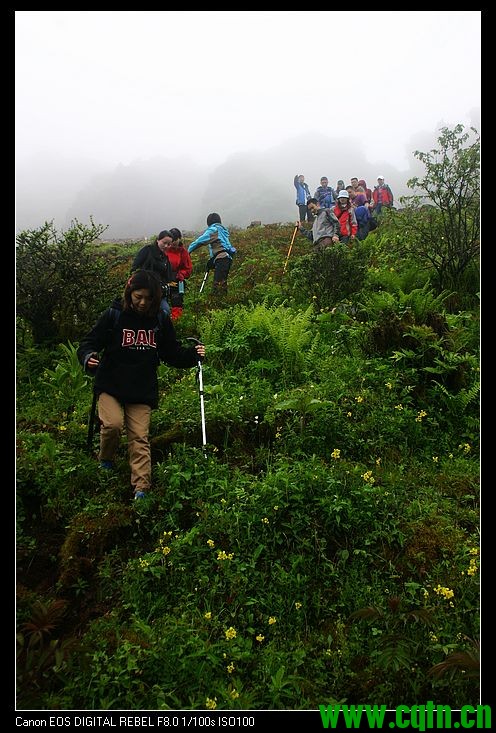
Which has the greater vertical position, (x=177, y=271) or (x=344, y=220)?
(x=344, y=220)

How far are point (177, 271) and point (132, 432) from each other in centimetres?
561

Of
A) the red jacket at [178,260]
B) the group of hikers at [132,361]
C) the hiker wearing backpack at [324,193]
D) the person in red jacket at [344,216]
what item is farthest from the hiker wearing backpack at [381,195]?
the group of hikers at [132,361]

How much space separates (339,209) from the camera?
1430cm

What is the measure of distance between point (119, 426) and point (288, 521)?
192 cm

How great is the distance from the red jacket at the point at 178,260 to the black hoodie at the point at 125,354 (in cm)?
484

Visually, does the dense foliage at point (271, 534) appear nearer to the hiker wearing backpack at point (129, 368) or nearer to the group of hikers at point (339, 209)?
the hiker wearing backpack at point (129, 368)

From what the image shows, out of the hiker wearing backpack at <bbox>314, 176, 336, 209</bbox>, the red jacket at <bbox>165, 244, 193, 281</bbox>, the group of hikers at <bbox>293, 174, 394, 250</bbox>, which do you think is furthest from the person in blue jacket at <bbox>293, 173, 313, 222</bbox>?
the red jacket at <bbox>165, 244, 193, 281</bbox>

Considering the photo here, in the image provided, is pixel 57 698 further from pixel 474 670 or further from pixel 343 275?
pixel 343 275

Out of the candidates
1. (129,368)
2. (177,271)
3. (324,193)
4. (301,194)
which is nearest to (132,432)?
(129,368)

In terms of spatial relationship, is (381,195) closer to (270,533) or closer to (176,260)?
(176,260)

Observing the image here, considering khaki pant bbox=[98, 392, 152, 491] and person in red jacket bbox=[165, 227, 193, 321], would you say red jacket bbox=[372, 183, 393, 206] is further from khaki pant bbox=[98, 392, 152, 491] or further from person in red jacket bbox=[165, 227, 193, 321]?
khaki pant bbox=[98, 392, 152, 491]

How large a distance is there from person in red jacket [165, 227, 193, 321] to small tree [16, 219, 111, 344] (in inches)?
52.9

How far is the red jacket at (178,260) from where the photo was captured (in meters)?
9.98
